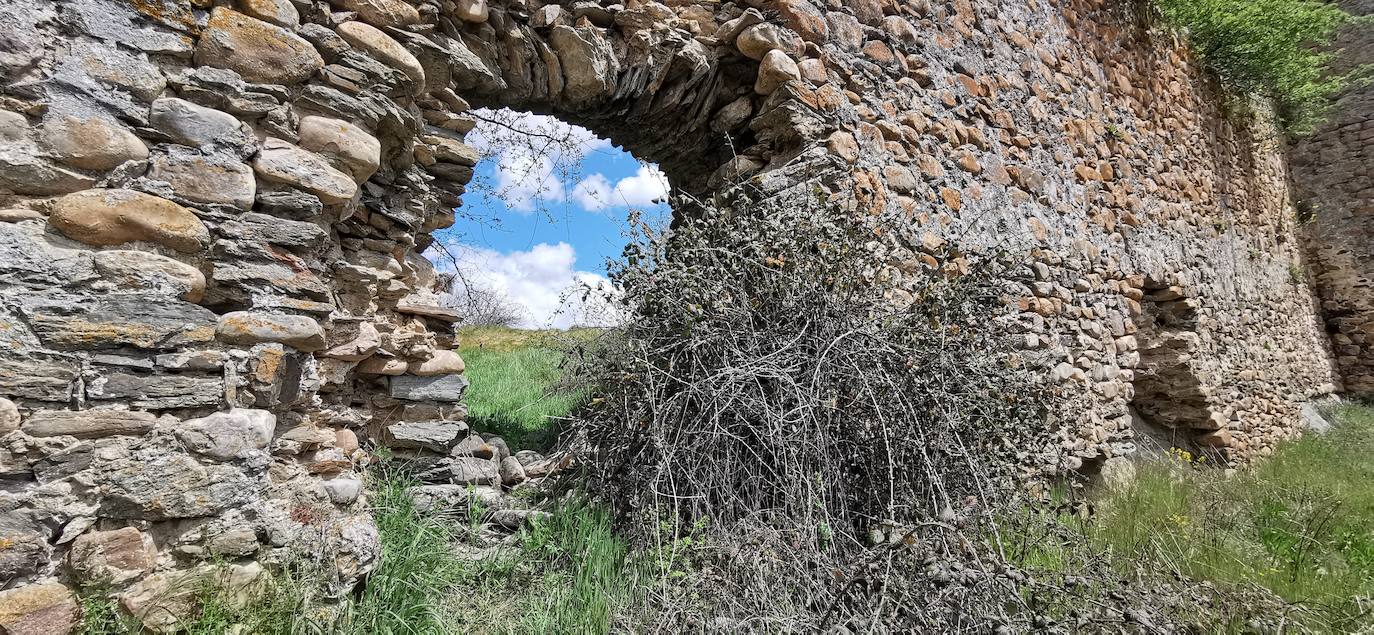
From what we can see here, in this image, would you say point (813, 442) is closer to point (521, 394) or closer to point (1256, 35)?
point (521, 394)

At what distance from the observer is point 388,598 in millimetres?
1760

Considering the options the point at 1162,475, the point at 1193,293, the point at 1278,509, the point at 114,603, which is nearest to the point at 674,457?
the point at 114,603

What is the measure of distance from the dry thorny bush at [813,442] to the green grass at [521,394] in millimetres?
484

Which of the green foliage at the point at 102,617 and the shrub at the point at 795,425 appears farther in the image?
the shrub at the point at 795,425

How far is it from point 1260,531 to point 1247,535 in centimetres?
22

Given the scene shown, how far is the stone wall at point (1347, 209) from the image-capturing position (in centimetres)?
815

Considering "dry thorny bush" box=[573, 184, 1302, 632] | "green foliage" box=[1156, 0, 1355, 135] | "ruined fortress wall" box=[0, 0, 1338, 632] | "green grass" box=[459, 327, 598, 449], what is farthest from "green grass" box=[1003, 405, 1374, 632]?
"green foliage" box=[1156, 0, 1355, 135]

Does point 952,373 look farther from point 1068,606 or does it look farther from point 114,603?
point 114,603

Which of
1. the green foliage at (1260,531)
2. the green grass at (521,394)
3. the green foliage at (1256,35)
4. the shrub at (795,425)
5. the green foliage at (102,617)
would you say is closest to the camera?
the green foliage at (102,617)

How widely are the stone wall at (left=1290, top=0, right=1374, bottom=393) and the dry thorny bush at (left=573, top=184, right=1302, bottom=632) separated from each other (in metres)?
9.01

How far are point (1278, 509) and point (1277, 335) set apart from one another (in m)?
4.72

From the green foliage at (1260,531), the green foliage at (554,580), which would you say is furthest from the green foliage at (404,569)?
the green foliage at (1260,531)

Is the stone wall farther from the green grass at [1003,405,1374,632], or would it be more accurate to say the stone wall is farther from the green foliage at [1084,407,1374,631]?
the green foliage at [1084,407,1374,631]

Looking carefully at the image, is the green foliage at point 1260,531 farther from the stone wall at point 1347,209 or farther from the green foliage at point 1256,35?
the stone wall at point 1347,209
